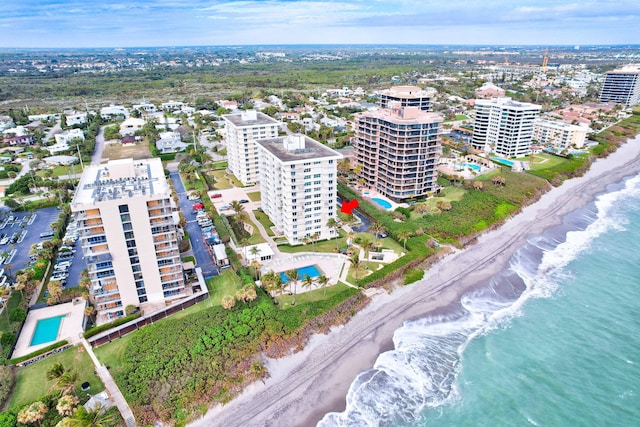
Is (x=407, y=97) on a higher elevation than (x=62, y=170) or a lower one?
higher

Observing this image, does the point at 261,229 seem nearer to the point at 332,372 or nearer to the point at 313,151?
the point at 313,151

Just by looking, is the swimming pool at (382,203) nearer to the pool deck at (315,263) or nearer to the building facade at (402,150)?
the building facade at (402,150)

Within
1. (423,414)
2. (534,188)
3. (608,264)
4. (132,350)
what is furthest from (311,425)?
(534,188)

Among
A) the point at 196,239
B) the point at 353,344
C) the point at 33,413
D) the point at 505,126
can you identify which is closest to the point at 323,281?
the point at 353,344

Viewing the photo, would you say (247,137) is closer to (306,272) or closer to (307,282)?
(306,272)

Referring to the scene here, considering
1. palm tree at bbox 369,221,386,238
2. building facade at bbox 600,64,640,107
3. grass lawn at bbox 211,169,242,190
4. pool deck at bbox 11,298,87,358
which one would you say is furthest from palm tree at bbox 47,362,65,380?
building facade at bbox 600,64,640,107

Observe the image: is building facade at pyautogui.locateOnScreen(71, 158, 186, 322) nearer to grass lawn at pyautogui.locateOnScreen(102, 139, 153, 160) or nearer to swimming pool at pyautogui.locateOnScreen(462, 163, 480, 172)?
grass lawn at pyautogui.locateOnScreen(102, 139, 153, 160)
